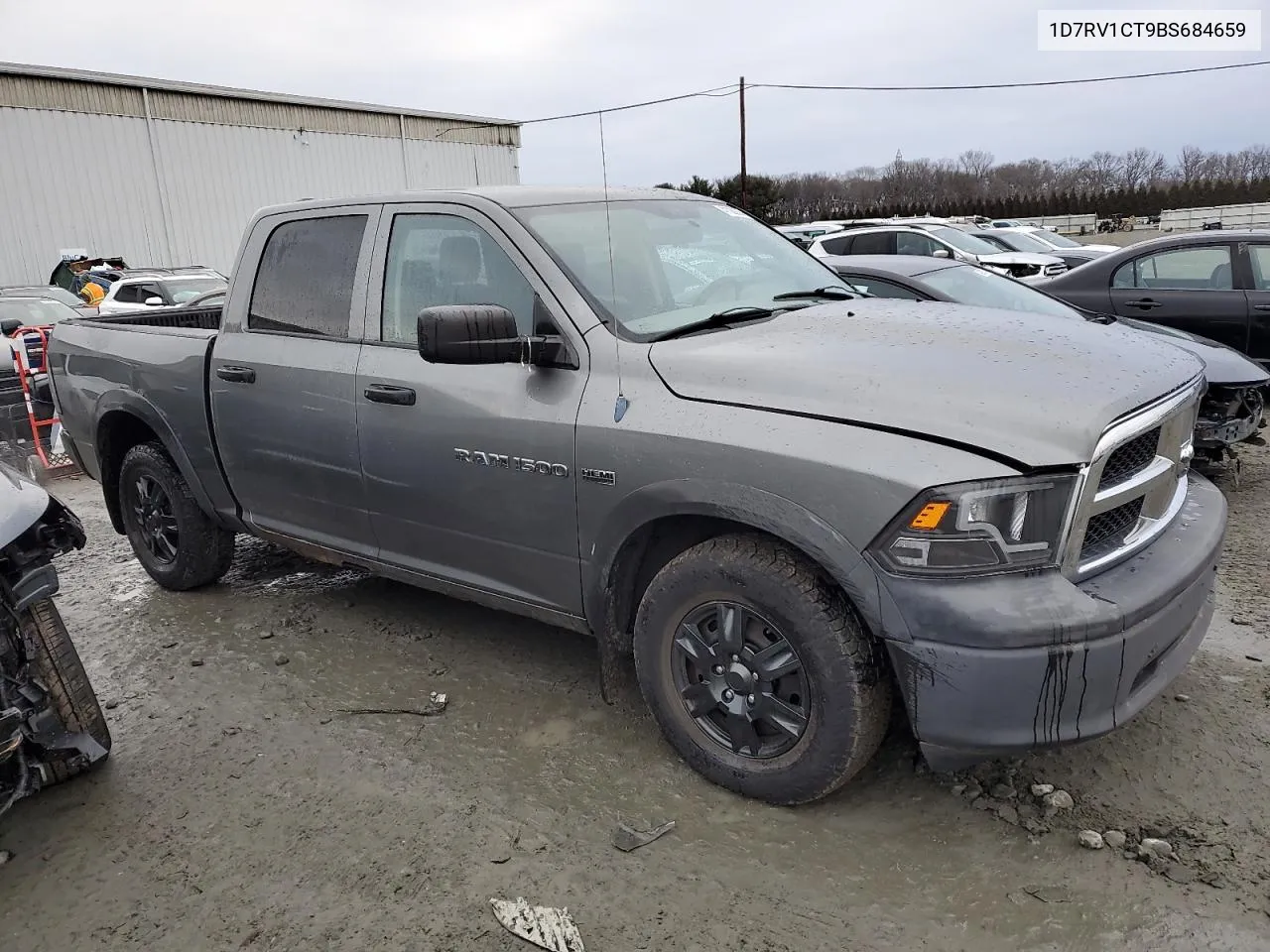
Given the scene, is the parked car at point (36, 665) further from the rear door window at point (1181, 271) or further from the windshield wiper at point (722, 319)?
the rear door window at point (1181, 271)

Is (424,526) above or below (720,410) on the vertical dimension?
below

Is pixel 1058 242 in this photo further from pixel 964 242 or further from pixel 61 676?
pixel 61 676

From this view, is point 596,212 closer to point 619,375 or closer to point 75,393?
point 619,375

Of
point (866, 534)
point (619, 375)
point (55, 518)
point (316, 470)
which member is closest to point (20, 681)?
point (55, 518)

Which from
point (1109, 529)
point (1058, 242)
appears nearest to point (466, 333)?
point (1109, 529)

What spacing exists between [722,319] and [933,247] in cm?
1124

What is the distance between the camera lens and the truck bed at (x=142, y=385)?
14.4 ft

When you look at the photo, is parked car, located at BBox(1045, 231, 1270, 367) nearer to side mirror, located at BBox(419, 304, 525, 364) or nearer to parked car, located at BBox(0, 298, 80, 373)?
side mirror, located at BBox(419, 304, 525, 364)

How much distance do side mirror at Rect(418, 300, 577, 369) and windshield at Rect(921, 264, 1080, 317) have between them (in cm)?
392

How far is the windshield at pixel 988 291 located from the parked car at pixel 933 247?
348 cm

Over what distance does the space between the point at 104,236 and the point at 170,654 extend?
23102 mm

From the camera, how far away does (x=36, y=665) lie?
311 centimetres

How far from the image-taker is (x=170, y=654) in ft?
14.1

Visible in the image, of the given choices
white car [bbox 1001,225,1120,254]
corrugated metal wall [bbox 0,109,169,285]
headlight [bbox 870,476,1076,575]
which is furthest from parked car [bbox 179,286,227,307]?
white car [bbox 1001,225,1120,254]
